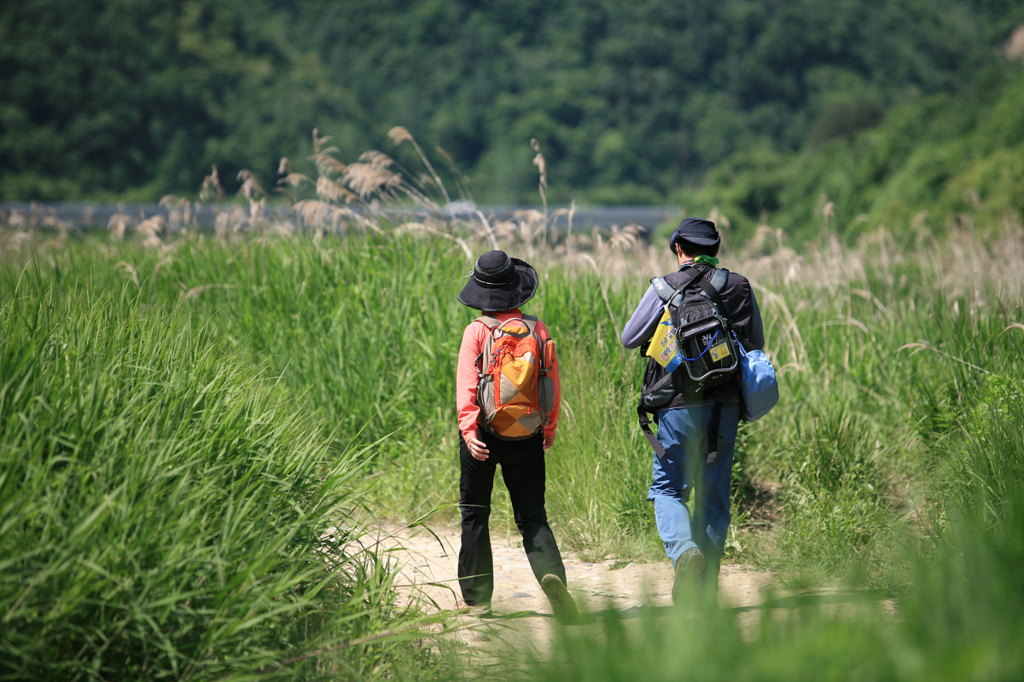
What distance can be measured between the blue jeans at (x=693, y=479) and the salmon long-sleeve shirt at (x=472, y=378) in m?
0.58

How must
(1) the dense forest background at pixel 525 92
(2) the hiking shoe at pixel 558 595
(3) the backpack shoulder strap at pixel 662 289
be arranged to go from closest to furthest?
(2) the hiking shoe at pixel 558 595
(3) the backpack shoulder strap at pixel 662 289
(1) the dense forest background at pixel 525 92

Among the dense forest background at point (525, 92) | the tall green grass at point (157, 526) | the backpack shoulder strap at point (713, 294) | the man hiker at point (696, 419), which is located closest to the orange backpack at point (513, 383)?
the man hiker at point (696, 419)

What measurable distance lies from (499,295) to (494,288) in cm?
6

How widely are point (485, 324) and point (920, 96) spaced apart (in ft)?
288

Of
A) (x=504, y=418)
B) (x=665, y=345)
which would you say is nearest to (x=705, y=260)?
(x=665, y=345)

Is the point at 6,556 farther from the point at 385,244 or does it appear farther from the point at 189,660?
the point at 385,244

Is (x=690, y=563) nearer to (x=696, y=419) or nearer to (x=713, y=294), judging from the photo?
(x=696, y=419)

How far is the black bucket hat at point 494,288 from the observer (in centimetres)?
375

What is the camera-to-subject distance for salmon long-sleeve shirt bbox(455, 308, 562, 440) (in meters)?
3.59

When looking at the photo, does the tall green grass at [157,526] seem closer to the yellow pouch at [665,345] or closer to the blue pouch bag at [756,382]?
the yellow pouch at [665,345]

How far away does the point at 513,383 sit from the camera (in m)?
3.51

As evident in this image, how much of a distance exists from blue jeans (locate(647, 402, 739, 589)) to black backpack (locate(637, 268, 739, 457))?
3.3 inches

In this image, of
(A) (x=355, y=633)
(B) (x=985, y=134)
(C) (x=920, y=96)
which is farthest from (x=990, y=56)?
(A) (x=355, y=633)

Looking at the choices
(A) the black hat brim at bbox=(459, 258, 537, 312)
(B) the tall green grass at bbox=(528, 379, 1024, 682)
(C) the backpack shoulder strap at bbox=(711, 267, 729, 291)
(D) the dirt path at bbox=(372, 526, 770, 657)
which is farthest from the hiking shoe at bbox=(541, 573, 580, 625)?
(C) the backpack shoulder strap at bbox=(711, 267, 729, 291)
